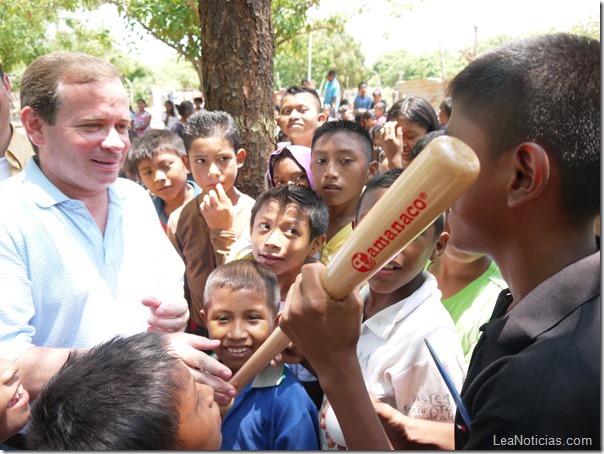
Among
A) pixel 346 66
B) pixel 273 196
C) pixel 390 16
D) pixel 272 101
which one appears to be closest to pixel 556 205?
pixel 273 196

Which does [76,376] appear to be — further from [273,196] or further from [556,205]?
[273,196]

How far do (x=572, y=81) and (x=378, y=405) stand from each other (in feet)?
3.14

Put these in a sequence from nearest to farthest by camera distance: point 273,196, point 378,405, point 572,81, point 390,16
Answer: point 572,81 → point 378,405 → point 273,196 → point 390,16

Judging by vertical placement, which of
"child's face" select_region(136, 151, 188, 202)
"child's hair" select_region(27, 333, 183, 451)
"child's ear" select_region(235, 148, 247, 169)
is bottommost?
"child's hair" select_region(27, 333, 183, 451)

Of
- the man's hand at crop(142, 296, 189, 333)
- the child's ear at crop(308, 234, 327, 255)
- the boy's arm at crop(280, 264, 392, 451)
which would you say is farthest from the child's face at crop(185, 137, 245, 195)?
the boy's arm at crop(280, 264, 392, 451)

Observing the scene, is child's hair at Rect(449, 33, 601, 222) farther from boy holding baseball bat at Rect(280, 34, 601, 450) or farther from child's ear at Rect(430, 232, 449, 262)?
child's ear at Rect(430, 232, 449, 262)

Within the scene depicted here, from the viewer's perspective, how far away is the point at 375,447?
1.26 meters

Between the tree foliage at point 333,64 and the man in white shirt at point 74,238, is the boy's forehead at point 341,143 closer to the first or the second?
the man in white shirt at point 74,238

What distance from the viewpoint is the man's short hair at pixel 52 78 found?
6.77ft

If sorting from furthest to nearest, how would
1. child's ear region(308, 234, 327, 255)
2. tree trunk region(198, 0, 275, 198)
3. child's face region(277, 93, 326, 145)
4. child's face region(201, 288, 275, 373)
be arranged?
child's face region(277, 93, 326, 145)
tree trunk region(198, 0, 275, 198)
child's ear region(308, 234, 327, 255)
child's face region(201, 288, 275, 373)

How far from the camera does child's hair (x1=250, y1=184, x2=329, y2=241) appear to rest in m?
2.76

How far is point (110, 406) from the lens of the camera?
1252mm

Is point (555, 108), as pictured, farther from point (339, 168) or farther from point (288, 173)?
point (288, 173)

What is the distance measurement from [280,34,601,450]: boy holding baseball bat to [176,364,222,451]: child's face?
322 millimetres
